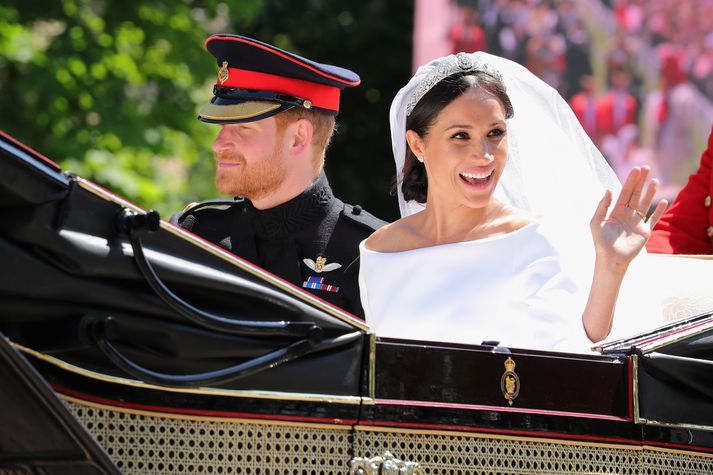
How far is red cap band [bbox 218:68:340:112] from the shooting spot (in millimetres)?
3533

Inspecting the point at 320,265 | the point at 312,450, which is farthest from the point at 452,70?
the point at 312,450

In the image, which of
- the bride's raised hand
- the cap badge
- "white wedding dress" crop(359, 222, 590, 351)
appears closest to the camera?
the bride's raised hand

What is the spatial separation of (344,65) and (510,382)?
35.7 ft

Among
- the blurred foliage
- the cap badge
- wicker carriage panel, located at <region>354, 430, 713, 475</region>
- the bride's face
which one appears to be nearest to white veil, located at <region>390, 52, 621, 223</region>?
the bride's face

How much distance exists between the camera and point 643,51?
7.92 metres

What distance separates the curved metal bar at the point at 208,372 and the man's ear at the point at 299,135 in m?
1.34

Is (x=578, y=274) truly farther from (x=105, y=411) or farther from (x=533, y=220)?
(x=105, y=411)

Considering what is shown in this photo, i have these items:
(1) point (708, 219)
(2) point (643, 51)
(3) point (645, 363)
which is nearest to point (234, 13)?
(2) point (643, 51)

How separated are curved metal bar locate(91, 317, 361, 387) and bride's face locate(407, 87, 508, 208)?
796mm

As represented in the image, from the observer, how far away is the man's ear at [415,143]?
315 centimetres

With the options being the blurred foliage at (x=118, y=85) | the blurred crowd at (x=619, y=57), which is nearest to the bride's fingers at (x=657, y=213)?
the blurred crowd at (x=619, y=57)

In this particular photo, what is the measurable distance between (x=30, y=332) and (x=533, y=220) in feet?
4.62

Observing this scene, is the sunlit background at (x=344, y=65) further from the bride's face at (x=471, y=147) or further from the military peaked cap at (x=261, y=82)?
the bride's face at (x=471, y=147)

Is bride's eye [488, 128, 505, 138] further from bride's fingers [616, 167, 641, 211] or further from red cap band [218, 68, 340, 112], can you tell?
red cap band [218, 68, 340, 112]
